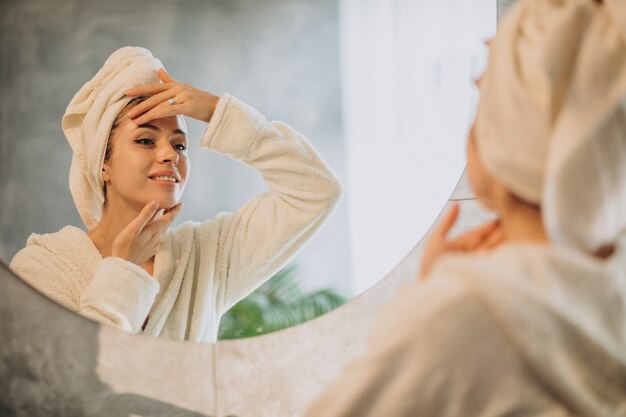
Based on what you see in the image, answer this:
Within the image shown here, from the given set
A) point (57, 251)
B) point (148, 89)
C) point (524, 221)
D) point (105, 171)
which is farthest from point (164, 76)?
point (524, 221)

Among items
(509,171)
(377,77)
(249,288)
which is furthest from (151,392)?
(509,171)

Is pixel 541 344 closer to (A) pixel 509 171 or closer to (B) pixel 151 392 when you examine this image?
(A) pixel 509 171

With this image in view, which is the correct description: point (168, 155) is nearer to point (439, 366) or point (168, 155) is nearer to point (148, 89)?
point (148, 89)

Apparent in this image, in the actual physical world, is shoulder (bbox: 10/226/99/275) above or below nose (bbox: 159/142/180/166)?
below

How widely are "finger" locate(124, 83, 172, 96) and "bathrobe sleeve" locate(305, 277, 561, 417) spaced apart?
1.81 feet

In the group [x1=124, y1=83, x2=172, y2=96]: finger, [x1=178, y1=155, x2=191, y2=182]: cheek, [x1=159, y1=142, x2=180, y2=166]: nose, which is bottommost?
[x1=178, y1=155, x2=191, y2=182]: cheek

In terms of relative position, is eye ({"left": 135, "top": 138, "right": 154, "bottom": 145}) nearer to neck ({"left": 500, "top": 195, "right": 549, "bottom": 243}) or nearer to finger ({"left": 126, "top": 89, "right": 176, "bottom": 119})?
finger ({"left": 126, "top": 89, "right": 176, "bottom": 119})

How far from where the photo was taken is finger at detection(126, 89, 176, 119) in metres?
0.95

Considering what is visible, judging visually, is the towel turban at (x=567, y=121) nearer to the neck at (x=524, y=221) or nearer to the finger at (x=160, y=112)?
the neck at (x=524, y=221)

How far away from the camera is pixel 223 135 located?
989 mm

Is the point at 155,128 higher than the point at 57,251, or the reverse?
the point at 155,128

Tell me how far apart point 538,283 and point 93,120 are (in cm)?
63

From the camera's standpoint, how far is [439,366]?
0.48m

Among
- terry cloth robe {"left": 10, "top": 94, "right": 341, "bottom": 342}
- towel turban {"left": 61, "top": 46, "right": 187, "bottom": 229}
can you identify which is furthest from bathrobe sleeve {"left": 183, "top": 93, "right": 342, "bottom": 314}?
towel turban {"left": 61, "top": 46, "right": 187, "bottom": 229}
